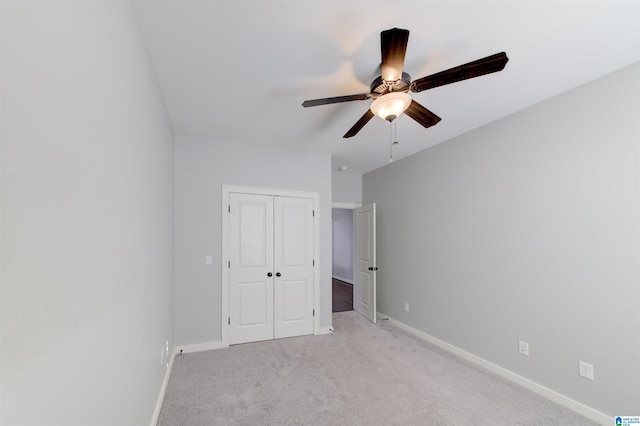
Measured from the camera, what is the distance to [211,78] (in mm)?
2211

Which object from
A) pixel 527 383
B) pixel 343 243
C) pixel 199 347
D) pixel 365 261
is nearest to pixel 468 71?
pixel 527 383

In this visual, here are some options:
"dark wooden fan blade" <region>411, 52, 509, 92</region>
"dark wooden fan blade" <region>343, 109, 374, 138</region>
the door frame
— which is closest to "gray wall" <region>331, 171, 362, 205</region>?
the door frame

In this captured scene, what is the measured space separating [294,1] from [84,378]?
1921mm

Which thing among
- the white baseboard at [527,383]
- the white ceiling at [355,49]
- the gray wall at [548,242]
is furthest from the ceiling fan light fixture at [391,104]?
the white baseboard at [527,383]

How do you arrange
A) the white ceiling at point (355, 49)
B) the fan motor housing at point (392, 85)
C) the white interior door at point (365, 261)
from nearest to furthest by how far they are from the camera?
the white ceiling at point (355, 49) → the fan motor housing at point (392, 85) → the white interior door at point (365, 261)

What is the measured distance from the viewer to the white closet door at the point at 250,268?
3.64m

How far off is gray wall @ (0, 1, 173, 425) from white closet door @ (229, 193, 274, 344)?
1.97m

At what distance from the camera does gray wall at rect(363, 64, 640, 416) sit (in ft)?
6.86

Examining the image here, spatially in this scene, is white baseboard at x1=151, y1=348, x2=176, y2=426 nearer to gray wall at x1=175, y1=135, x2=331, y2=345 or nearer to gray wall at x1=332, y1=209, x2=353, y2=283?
gray wall at x1=175, y1=135, x2=331, y2=345

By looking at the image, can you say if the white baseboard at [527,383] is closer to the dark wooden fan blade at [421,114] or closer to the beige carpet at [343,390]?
the beige carpet at [343,390]

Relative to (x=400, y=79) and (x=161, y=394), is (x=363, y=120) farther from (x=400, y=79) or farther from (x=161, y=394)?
(x=161, y=394)

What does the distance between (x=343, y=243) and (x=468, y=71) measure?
24.3 ft

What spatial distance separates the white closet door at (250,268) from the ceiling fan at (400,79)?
6.85ft

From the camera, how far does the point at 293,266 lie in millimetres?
3975
